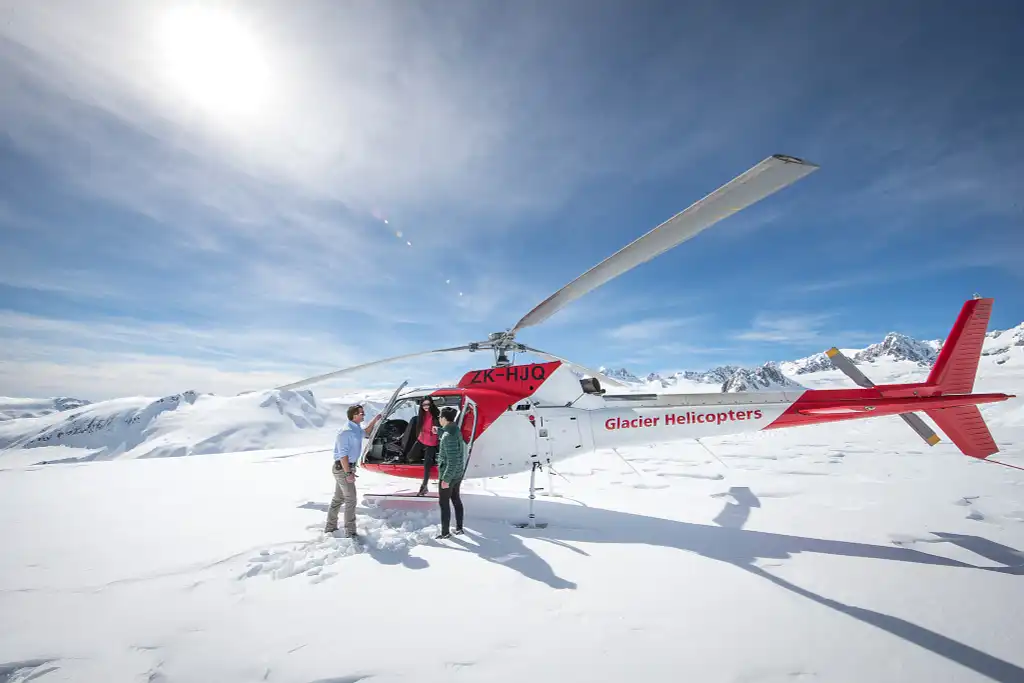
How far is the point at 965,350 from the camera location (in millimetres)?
6406

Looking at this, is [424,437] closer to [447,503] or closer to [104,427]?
[447,503]

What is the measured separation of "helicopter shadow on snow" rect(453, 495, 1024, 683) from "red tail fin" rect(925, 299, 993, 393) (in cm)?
276

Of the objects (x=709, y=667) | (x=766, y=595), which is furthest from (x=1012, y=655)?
(x=709, y=667)

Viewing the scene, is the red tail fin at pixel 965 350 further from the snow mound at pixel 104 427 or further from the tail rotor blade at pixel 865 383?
the snow mound at pixel 104 427

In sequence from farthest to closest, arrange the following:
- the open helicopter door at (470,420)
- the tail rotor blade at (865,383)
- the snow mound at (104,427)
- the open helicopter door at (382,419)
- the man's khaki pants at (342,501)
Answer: the snow mound at (104,427), the open helicopter door at (382,419), the open helicopter door at (470,420), the tail rotor blade at (865,383), the man's khaki pants at (342,501)

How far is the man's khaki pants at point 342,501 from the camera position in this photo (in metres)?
5.11

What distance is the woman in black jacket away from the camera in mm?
6410

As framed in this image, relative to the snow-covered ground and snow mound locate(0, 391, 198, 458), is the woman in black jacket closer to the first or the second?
the snow-covered ground

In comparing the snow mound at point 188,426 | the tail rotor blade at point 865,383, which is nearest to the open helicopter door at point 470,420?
the tail rotor blade at point 865,383

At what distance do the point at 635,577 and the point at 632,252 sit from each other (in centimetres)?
325

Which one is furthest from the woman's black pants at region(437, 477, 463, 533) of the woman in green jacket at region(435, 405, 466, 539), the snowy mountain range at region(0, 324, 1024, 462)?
the snowy mountain range at region(0, 324, 1024, 462)

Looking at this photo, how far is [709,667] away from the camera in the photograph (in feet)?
8.77

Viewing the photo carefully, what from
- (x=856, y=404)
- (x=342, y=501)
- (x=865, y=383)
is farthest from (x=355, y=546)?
(x=865, y=383)

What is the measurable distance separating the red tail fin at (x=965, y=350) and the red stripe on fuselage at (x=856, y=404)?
1.05 feet
